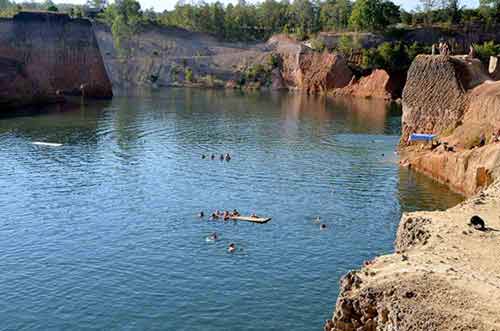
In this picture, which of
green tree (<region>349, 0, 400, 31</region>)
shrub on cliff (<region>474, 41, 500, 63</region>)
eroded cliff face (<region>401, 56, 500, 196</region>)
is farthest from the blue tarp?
green tree (<region>349, 0, 400, 31</region>)

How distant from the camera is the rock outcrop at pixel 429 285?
25125 millimetres

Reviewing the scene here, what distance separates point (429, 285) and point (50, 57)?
4783 inches

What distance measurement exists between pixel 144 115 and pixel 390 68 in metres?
67.4

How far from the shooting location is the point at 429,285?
27.4 m

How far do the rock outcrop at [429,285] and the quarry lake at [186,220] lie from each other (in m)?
5.61

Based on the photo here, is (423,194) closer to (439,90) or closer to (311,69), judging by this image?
(439,90)

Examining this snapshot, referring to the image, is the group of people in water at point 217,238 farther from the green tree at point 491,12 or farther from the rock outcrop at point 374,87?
the green tree at point 491,12

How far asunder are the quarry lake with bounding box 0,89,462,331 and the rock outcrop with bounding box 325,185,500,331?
561 centimetres

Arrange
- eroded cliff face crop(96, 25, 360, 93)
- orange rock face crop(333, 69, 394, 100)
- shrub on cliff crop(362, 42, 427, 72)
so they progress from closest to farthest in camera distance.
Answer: orange rock face crop(333, 69, 394, 100) < shrub on cliff crop(362, 42, 427, 72) < eroded cliff face crop(96, 25, 360, 93)

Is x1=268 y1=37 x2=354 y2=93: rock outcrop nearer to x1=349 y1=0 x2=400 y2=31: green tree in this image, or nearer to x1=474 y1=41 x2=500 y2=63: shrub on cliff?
x1=349 y1=0 x2=400 y2=31: green tree

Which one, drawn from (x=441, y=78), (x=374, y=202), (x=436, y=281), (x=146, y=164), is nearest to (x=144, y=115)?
(x=146, y=164)

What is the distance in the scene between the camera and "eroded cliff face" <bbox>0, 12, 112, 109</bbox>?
12312 cm

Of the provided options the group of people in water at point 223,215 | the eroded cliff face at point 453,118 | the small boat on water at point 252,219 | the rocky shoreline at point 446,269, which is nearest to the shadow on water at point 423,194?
the eroded cliff face at point 453,118

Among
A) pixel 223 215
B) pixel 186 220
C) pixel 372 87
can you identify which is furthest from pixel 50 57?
pixel 223 215
